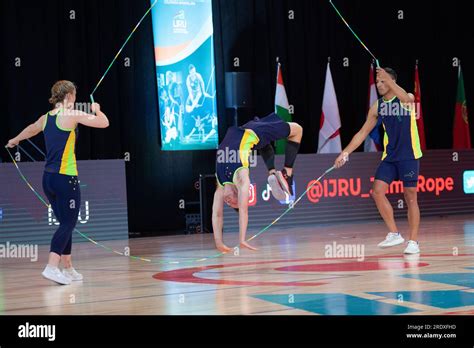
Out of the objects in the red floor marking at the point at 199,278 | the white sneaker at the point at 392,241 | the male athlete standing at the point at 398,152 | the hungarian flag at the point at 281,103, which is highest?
the hungarian flag at the point at 281,103

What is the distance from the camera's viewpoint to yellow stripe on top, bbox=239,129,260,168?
9.34 meters

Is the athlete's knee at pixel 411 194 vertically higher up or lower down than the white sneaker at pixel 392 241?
higher up

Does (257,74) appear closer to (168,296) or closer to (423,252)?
(423,252)

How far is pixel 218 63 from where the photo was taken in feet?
50.2

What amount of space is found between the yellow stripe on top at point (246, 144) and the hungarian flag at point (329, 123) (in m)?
5.71

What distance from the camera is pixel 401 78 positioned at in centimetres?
A: 1705

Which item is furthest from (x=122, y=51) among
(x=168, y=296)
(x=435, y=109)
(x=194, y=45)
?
(x=168, y=296)

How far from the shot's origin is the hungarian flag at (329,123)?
15.2 m

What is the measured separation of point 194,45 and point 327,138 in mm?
2820

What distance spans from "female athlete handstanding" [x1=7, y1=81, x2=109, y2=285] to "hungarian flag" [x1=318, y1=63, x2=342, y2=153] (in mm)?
8314

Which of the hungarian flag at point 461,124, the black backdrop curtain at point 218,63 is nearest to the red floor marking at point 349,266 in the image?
the black backdrop curtain at point 218,63

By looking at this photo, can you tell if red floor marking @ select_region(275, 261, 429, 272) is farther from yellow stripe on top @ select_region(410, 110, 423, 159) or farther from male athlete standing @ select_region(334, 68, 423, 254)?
yellow stripe on top @ select_region(410, 110, 423, 159)

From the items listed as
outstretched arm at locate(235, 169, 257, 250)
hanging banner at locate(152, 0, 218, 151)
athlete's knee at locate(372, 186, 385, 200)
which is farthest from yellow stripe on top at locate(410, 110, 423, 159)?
hanging banner at locate(152, 0, 218, 151)

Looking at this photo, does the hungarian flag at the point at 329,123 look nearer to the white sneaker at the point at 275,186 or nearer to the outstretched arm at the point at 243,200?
the white sneaker at the point at 275,186
